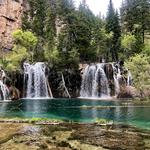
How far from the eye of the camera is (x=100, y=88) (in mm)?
77188

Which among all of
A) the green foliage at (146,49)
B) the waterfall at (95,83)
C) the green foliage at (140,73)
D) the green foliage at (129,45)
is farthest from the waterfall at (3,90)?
the green foliage at (146,49)

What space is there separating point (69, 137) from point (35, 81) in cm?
5457

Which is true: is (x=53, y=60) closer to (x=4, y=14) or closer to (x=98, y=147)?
(x=4, y=14)

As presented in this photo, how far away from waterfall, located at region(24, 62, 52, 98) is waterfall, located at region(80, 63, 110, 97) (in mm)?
8329

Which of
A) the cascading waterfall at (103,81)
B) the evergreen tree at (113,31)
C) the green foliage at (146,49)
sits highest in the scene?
the evergreen tree at (113,31)

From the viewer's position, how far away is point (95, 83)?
77.3 meters

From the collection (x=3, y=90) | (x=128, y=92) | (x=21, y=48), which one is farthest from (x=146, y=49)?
(x=3, y=90)

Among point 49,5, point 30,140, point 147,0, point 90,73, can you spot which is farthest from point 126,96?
point 30,140

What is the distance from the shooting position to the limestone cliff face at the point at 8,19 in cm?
9169

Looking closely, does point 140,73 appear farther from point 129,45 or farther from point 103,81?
point 129,45

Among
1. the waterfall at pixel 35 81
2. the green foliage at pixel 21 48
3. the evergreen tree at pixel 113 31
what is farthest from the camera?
the evergreen tree at pixel 113 31

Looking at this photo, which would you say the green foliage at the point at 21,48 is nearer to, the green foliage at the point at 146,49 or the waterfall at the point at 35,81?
the waterfall at the point at 35,81

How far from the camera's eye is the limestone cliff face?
3610 inches

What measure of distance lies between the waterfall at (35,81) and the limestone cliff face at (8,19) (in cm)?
1617
